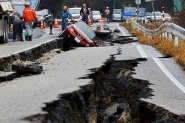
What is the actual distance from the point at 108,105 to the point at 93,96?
116 centimetres

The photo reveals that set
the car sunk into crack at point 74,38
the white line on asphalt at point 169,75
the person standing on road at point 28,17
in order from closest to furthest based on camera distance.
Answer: the white line on asphalt at point 169,75 → the car sunk into crack at point 74,38 → the person standing on road at point 28,17

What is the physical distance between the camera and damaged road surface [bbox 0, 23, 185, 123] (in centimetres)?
529

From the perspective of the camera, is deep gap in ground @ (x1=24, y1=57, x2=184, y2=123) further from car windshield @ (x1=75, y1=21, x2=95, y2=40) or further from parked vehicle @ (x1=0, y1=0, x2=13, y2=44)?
parked vehicle @ (x1=0, y1=0, x2=13, y2=44)

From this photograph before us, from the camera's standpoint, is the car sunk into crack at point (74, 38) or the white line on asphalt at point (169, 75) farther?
the car sunk into crack at point (74, 38)

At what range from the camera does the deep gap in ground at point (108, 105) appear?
17.4ft

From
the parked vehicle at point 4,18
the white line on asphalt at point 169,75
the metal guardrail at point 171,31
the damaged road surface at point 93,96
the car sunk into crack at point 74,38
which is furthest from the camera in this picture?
the parked vehicle at point 4,18

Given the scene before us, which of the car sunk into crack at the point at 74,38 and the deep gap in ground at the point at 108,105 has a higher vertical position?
the deep gap in ground at the point at 108,105

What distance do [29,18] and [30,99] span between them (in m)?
15.0

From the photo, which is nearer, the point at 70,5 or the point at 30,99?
the point at 30,99

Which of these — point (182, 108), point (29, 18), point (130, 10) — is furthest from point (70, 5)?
point (182, 108)

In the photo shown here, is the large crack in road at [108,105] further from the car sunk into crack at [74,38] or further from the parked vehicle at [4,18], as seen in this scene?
the parked vehicle at [4,18]

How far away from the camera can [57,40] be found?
17.7m

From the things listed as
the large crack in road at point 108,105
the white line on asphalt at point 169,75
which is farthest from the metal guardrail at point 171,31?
the large crack in road at point 108,105

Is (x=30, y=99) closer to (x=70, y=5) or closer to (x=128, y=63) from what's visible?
(x=128, y=63)
